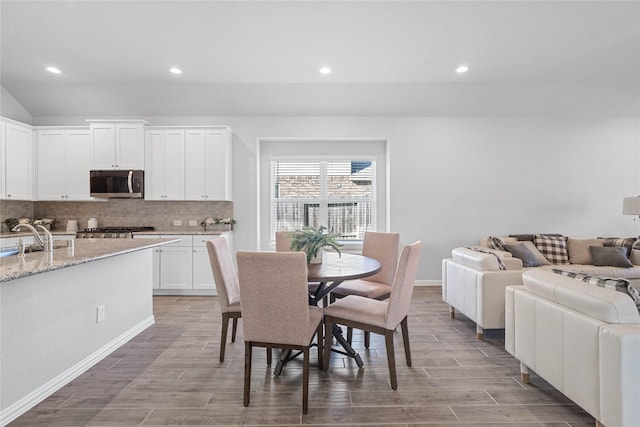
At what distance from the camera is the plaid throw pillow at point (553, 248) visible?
4383mm

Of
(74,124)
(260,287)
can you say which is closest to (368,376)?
(260,287)

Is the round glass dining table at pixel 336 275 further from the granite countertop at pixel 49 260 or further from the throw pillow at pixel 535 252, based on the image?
the throw pillow at pixel 535 252

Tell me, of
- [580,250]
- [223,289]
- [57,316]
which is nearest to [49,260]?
[57,316]

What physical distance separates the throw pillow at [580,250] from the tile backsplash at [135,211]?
5.17 metres

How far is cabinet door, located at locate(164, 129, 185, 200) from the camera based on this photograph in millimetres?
4508

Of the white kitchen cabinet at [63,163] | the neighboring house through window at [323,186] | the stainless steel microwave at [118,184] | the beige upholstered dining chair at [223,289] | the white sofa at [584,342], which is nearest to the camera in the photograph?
the white sofa at [584,342]

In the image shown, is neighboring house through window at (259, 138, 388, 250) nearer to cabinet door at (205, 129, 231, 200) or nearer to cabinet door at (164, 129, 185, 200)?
cabinet door at (205, 129, 231, 200)

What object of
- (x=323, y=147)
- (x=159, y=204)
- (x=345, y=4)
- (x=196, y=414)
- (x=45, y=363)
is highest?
(x=345, y=4)

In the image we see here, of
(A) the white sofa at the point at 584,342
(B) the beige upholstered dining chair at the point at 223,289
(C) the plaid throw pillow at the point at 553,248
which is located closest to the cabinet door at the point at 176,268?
(B) the beige upholstered dining chair at the point at 223,289

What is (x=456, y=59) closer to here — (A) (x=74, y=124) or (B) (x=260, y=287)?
(B) (x=260, y=287)

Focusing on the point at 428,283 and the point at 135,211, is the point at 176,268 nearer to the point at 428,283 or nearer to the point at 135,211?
the point at 135,211

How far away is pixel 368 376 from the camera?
222 cm

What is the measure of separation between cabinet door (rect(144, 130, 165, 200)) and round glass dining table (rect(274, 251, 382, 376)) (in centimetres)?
316

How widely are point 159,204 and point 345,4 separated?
4007mm
